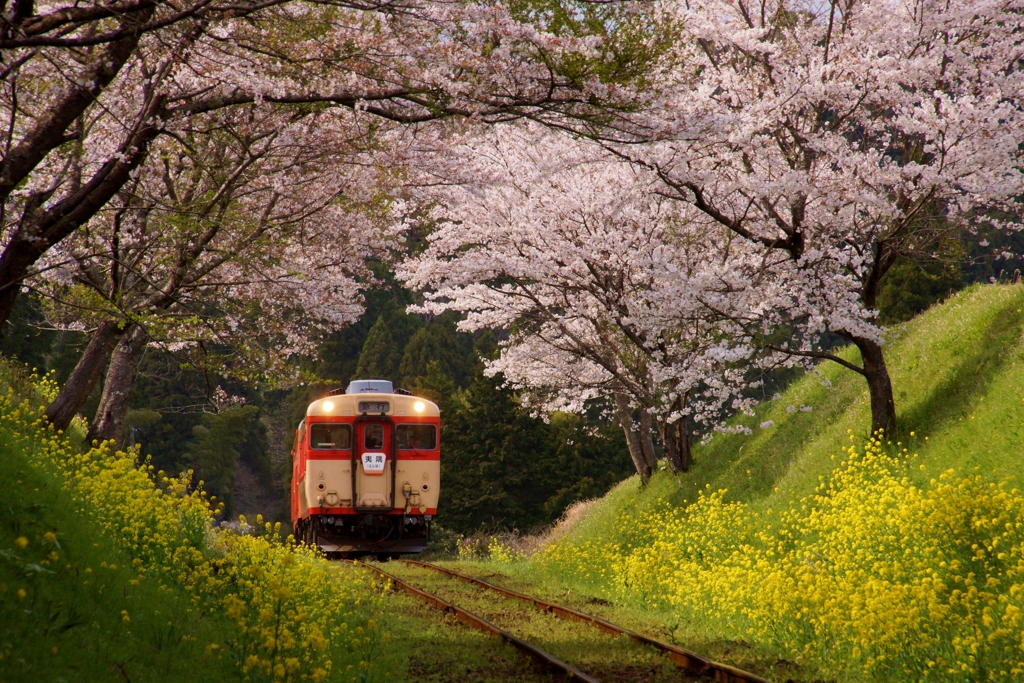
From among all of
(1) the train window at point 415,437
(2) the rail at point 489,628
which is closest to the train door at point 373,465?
(1) the train window at point 415,437

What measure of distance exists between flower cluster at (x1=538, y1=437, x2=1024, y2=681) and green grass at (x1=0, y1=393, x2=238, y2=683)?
185 inches

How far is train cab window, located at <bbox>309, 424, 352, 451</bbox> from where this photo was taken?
16219 mm

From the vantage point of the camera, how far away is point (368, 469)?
16.2m

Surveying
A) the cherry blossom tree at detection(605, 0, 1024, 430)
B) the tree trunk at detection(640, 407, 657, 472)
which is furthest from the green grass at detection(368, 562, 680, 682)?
the tree trunk at detection(640, 407, 657, 472)

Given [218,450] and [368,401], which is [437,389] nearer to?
[218,450]

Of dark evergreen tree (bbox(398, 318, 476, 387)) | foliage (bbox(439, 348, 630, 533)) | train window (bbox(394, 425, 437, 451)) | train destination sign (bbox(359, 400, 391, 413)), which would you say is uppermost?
dark evergreen tree (bbox(398, 318, 476, 387))

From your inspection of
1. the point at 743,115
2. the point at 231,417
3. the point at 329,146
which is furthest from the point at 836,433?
the point at 231,417

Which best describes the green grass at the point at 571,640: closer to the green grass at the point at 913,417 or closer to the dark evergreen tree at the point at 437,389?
the green grass at the point at 913,417

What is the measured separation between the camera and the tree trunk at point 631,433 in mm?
18656

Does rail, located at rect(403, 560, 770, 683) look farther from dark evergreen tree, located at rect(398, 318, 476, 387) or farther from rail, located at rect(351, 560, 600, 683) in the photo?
dark evergreen tree, located at rect(398, 318, 476, 387)

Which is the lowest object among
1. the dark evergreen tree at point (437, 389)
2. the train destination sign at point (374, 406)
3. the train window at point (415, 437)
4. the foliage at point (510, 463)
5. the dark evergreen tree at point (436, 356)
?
the foliage at point (510, 463)

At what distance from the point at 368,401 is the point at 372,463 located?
3.71 feet

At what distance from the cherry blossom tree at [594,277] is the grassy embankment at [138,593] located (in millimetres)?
6185

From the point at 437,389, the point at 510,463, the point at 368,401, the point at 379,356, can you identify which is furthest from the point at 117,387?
the point at 379,356
